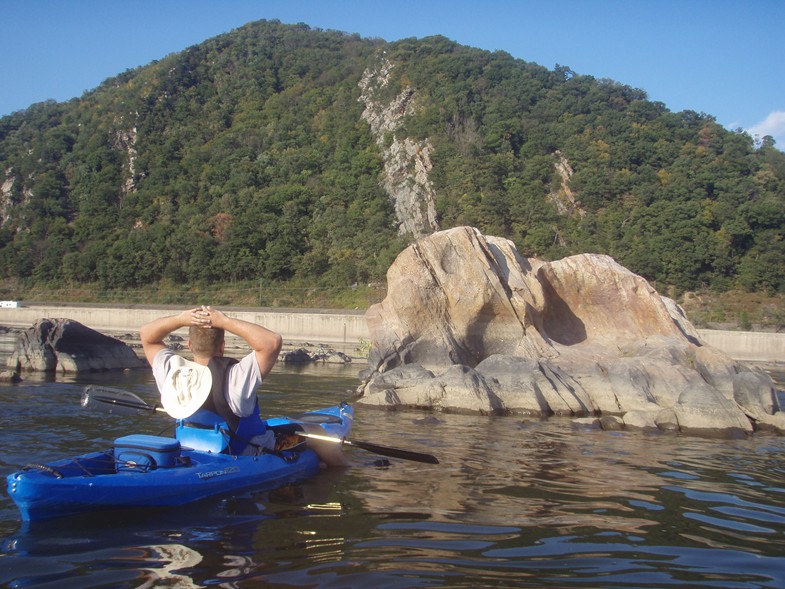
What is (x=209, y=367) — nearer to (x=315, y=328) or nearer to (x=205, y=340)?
(x=205, y=340)

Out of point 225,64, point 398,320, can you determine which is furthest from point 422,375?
point 225,64

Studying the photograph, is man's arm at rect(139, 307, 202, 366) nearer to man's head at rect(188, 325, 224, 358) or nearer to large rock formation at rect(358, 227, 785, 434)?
man's head at rect(188, 325, 224, 358)

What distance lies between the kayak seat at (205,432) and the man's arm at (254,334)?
74 cm

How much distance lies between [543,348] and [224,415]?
9189 mm

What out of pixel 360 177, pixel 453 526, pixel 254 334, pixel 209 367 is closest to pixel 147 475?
pixel 209 367

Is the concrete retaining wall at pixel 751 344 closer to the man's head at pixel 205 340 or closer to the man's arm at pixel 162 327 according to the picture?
the man's head at pixel 205 340

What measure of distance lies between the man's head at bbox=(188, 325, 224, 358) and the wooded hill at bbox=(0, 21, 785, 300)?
33.3 metres

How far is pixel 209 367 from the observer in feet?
19.6

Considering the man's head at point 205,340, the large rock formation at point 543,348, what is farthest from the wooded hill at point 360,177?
the man's head at point 205,340

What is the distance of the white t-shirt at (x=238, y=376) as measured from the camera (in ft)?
19.7

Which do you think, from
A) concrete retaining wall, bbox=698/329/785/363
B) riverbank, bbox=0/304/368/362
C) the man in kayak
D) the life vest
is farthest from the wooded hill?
the man in kayak

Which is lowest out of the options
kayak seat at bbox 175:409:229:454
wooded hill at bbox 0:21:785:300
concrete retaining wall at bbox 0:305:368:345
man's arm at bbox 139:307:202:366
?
kayak seat at bbox 175:409:229:454

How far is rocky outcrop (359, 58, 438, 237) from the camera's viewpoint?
4678 centimetres

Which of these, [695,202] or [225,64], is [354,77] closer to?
[225,64]
